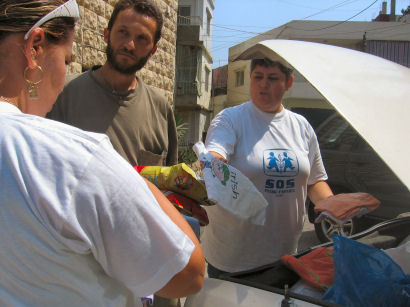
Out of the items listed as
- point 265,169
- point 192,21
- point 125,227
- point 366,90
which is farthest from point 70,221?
point 192,21

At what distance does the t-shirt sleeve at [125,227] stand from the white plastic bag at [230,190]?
2.00ft

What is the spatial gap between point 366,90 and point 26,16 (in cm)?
109

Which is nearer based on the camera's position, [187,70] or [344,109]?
[344,109]

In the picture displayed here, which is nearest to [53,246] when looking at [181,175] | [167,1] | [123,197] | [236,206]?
[123,197]

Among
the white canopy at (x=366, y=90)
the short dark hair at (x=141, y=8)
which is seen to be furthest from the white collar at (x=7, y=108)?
the short dark hair at (x=141, y=8)

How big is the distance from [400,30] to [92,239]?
23.4 metres

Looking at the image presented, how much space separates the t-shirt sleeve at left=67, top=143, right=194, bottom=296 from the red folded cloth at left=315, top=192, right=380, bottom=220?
1054mm

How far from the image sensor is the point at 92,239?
2.62ft

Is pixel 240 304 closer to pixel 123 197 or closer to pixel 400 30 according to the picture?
pixel 123 197

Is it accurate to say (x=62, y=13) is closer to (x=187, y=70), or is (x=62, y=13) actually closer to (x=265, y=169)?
(x=265, y=169)

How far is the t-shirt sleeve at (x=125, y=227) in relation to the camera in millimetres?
781

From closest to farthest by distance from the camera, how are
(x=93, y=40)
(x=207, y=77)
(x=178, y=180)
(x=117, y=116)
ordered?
(x=178, y=180) → (x=117, y=116) → (x=93, y=40) → (x=207, y=77)

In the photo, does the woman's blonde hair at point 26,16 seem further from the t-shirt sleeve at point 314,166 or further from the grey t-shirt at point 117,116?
the t-shirt sleeve at point 314,166

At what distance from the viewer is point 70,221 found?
0.77 meters
